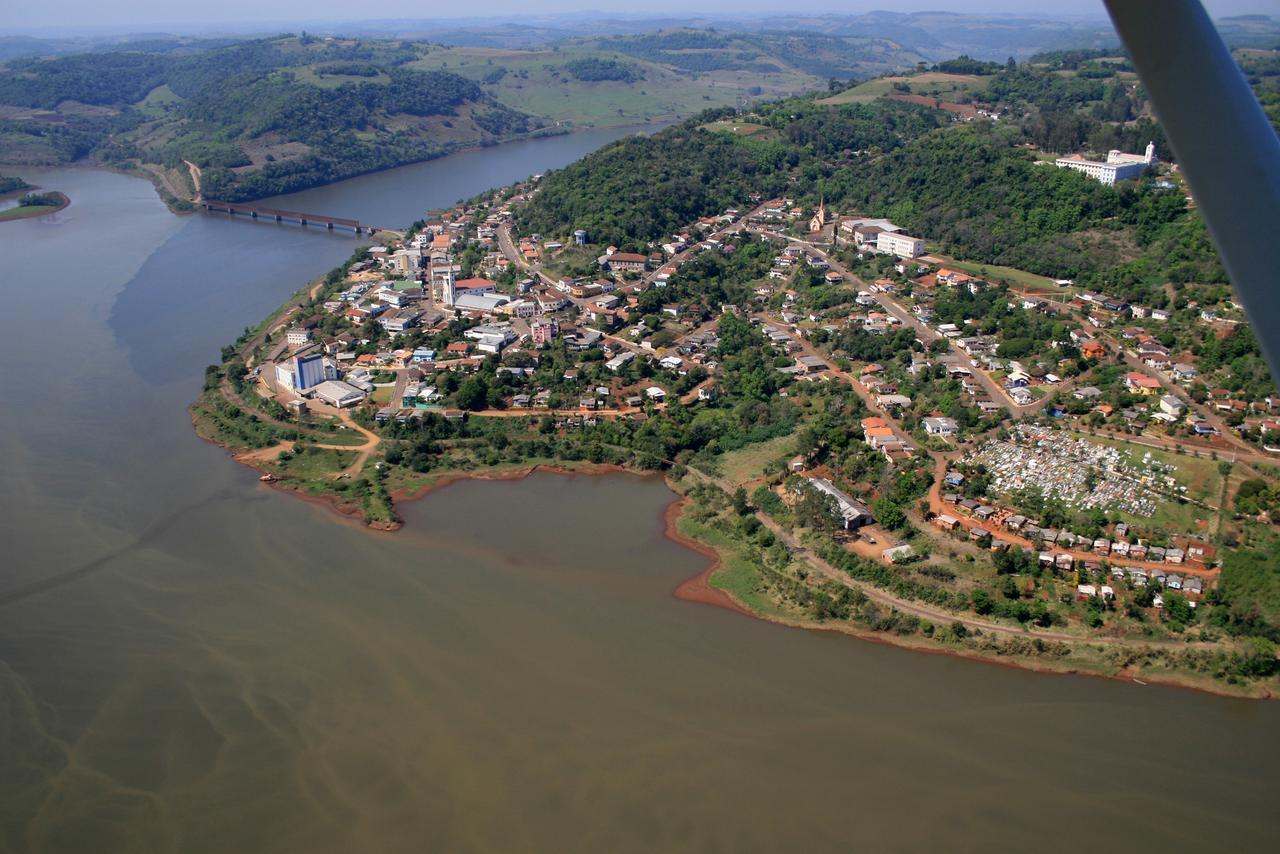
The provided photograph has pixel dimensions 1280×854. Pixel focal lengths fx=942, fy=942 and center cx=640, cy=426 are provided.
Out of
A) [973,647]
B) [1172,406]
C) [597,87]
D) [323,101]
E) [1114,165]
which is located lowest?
[973,647]

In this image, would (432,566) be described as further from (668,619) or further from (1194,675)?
(1194,675)

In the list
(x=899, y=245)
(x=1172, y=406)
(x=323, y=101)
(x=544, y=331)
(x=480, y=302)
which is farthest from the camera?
(x=323, y=101)

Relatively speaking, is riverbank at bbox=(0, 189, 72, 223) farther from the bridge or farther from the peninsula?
the peninsula

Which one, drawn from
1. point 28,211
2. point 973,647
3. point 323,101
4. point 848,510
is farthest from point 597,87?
point 973,647

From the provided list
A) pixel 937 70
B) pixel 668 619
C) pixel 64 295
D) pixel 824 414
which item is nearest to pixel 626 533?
pixel 668 619

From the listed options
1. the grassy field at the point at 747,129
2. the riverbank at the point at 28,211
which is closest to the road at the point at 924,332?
the grassy field at the point at 747,129

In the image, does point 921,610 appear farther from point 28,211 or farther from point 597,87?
point 597,87

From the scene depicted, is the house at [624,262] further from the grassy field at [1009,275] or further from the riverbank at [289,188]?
the riverbank at [289,188]
